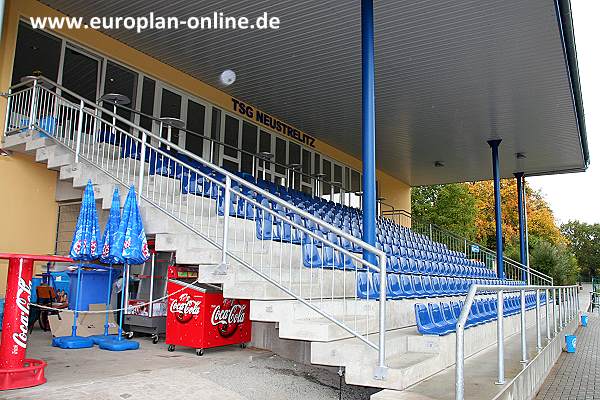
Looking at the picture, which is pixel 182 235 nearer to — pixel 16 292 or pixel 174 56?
pixel 16 292

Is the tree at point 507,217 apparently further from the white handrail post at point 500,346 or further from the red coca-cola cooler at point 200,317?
the white handrail post at point 500,346

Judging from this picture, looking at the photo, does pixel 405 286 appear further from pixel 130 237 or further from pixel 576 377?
pixel 130 237

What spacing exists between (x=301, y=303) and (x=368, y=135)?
124 inches

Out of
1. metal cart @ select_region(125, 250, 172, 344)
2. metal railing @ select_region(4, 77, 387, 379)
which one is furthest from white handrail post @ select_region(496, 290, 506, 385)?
metal cart @ select_region(125, 250, 172, 344)

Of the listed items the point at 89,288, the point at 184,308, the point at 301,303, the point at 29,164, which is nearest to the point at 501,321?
the point at 301,303

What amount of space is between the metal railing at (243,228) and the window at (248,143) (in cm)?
421

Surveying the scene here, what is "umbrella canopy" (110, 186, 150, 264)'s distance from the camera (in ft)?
20.7

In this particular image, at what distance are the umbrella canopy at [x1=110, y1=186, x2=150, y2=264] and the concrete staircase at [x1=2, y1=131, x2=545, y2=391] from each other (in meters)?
0.22

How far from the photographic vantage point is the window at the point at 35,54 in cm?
884

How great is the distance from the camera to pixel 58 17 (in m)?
9.26

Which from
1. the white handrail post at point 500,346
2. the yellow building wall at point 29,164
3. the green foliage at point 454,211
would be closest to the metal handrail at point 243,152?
the yellow building wall at point 29,164

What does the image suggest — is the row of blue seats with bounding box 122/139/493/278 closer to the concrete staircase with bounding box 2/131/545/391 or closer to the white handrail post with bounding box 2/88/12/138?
the concrete staircase with bounding box 2/131/545/391

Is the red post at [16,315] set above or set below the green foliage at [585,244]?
below

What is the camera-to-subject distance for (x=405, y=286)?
7.46 meters
